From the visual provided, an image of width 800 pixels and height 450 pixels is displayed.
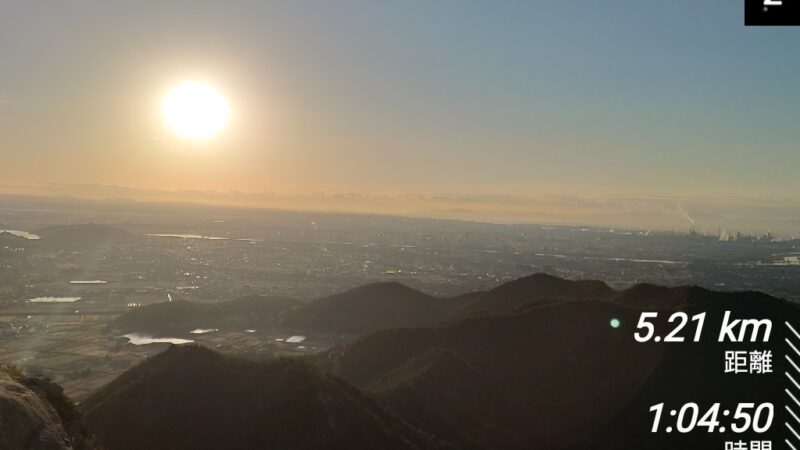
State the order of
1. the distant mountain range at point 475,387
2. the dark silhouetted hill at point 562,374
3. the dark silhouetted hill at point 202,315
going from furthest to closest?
the dark silhouetted hill at point 202,315, the dark silhouetted hill at point 562,374, the distant mountain range at point 475,387

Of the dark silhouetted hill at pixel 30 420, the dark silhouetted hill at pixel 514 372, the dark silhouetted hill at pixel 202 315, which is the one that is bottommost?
the dark silhouetted hill at pixel 202 315

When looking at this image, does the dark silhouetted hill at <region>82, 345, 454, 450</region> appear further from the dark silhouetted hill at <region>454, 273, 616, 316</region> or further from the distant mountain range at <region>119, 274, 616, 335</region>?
the distant mountain range at <region>119, 274, 616, 335</region>

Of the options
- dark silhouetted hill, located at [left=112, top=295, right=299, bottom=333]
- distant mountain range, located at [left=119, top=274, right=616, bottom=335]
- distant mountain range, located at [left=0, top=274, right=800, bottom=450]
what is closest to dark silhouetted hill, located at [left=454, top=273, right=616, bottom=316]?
distant mountain range, located at [left=119, top=274, right=616, bottom=335]

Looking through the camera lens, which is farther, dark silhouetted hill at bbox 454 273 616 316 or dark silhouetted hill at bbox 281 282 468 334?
dark silhouetted hill at bbox 281 282 468 334

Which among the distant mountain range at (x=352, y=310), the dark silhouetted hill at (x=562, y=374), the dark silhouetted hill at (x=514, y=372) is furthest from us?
the distant mountain range at (x=352, y=310)

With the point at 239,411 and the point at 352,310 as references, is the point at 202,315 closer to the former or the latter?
the point at 352,310

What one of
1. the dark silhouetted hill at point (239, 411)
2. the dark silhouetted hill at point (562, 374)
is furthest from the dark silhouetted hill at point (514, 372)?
the dark silhouetted hill at point (239, 411)

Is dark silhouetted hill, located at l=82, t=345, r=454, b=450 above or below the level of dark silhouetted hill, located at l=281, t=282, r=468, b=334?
above

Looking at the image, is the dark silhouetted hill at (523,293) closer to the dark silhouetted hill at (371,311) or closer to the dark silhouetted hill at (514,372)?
the dark silhouetted hill at (371,311)
